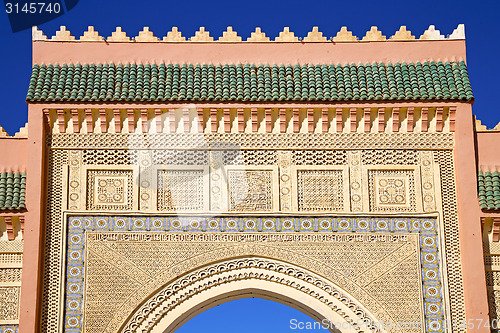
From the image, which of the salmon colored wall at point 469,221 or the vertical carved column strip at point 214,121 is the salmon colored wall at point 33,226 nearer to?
the vertical carved column strip at point 214,121

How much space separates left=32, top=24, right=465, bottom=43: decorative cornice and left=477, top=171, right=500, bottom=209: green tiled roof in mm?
1688

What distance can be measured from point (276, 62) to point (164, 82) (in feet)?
4.31

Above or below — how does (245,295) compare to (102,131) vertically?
below

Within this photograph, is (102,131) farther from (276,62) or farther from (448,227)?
(448,227)

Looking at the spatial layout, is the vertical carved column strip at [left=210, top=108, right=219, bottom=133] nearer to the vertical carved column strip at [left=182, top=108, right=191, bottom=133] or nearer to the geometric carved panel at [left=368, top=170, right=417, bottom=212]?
the vertical carved column strip at [left=182, top=108, right=191, bottom=133]

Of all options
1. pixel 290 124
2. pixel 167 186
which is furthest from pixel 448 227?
pixel 167 186

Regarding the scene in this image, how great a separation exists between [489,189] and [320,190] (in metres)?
1.82

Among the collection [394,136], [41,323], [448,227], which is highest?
[394,136]

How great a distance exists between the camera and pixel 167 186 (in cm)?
1184

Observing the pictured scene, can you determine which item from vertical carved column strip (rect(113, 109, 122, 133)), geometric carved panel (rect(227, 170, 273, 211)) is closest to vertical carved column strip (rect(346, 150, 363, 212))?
geometric carved panel (rect(227, 170, 273, 211))

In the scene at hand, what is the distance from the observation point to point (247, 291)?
1159 cm

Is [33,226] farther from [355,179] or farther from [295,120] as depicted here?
[355,179]

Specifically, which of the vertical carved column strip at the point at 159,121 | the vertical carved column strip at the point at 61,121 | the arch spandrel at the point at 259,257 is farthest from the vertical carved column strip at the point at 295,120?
the vertical carved column strip at the point at 61,121

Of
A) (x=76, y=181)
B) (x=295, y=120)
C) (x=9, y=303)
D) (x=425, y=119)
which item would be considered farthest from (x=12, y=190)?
(x=425, y=119)
